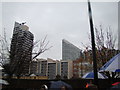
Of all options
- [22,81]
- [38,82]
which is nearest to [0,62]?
[22,81]

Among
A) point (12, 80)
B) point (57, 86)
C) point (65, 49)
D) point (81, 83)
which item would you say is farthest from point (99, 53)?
point (65, 49)

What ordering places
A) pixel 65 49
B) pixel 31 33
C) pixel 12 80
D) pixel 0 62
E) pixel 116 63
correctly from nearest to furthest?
pixel 116 63 → pixel 12 80 → pixel 0 62 → pixel 31 33 → pixel 65 49

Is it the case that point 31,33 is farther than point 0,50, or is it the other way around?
point 31,33

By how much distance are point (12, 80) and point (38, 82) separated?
1927 mm

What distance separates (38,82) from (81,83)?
135 inches

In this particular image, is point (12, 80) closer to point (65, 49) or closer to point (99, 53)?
point (99, 53)

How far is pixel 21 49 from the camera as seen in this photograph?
1409 cm

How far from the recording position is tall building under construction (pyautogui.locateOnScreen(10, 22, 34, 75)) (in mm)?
12682

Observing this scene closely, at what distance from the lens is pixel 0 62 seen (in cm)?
1450

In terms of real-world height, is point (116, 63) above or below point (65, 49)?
below

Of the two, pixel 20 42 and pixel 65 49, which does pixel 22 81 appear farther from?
pixel 65 49

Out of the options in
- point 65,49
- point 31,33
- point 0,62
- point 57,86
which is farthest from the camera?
point 65,49

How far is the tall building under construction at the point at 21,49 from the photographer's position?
41.6ft

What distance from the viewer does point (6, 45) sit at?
14961 mm
